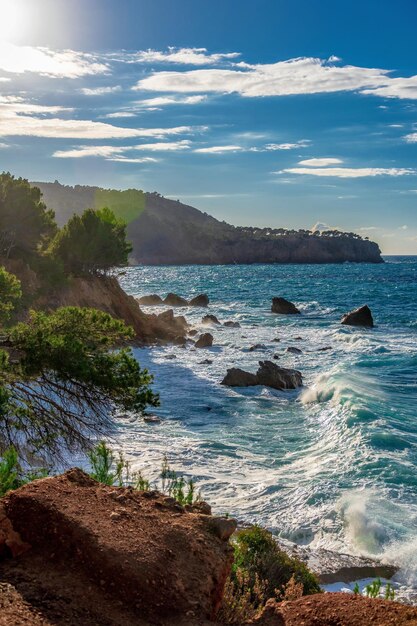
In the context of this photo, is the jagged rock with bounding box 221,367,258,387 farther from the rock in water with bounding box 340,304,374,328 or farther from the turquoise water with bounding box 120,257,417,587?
the rock in water with bounding box 340,304,374,328

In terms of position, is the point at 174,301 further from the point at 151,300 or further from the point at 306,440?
the point at 306,440

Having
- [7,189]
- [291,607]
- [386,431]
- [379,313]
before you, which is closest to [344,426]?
[386,431]

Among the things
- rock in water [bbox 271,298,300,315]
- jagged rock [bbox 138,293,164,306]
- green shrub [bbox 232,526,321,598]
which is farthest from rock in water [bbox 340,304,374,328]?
green shrub [bbox 232,526,321,598]

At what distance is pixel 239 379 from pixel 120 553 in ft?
79.4

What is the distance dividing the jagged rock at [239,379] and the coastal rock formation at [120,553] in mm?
22874

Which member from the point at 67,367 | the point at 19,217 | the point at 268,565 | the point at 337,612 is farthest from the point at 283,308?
the point at 337,612

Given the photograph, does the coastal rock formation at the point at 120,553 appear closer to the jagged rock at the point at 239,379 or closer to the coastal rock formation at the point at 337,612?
the coastal rock formation at the point at 337,612

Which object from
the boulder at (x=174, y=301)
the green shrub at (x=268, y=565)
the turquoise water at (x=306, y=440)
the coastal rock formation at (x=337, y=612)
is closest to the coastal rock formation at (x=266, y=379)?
the turquoise water at (x=306, y=440)

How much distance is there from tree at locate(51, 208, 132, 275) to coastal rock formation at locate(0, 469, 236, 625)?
1548 inches

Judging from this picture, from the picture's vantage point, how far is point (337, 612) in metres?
6.20

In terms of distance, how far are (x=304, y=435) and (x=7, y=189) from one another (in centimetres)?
2852

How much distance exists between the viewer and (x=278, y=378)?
99.0ft

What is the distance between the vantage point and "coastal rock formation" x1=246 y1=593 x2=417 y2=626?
6039mm

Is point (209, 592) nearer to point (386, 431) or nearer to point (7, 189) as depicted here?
point (386, 431)
